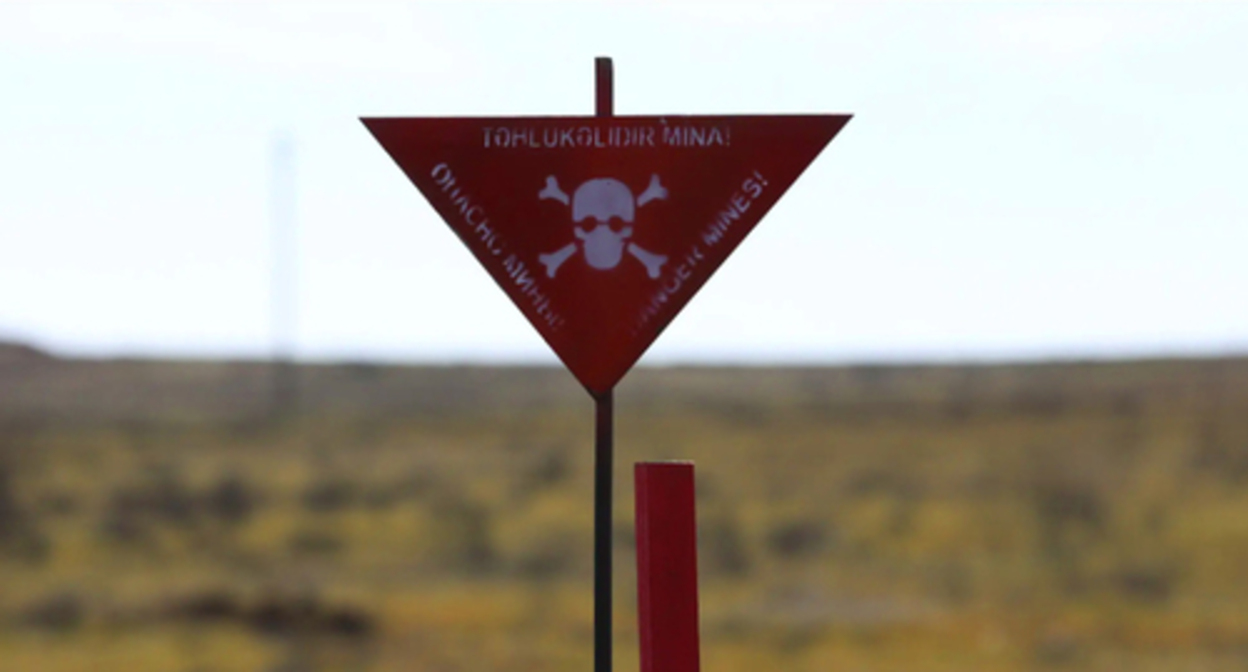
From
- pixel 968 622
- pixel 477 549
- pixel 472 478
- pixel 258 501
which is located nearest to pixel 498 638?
pixel 968 622

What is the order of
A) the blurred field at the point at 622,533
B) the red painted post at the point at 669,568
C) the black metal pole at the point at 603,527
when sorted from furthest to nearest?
the blurred field at the point at 622,533 → the black metal pole at the point at 603,527 → the red painted post at the point at 669,568

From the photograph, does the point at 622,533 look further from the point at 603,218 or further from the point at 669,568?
the point at 669,568

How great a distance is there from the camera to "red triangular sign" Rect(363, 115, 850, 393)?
17.8 ft

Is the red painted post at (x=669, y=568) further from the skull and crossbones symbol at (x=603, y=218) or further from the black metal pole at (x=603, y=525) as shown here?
the skull and crossbones symbol at (x=603, y=218)

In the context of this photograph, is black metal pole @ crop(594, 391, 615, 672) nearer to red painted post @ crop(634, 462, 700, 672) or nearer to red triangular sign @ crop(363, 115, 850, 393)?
red triangular sign @ crop(363, 115, 850, 393)

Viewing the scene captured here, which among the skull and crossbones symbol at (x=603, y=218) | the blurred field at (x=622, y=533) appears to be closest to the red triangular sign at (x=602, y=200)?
the skull and crossbones symbol at (x=603, y=218)

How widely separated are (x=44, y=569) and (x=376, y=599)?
676cm

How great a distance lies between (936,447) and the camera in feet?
153

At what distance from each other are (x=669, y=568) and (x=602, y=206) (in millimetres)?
1008

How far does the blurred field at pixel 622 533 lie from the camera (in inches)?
958

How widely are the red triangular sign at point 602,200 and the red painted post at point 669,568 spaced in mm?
354

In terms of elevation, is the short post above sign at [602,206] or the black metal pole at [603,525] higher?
the short post above sign at [602,206]

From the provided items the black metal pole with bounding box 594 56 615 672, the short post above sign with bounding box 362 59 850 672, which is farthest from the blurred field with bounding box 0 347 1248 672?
the short post above sign with bounding box 362 59 850 672

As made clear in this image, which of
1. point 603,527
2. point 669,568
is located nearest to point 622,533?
point 603,527
